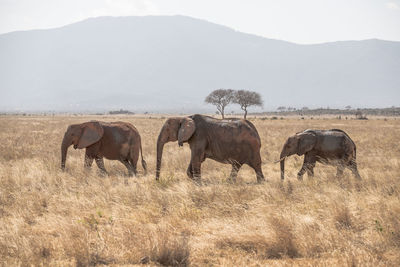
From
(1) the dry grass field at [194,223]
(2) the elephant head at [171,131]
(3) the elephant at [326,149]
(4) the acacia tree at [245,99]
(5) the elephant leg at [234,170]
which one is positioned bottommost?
(1) the dry grass field at [194,223]

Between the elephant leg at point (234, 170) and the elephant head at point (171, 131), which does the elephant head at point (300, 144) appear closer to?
the elephant leg at point (234, 170)

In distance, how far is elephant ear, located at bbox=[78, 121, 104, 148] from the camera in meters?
10.6

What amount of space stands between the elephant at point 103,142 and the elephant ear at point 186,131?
237 centimetres

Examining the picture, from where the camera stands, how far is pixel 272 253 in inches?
200

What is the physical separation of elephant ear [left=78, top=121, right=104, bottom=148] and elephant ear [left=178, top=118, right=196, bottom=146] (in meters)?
2.77

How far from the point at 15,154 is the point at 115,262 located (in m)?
12.8

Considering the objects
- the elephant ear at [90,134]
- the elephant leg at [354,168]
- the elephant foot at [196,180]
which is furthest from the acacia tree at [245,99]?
the elephant foot at [196,180]

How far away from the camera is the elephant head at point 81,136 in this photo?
1064cm

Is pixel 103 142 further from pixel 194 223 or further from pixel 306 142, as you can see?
pixel 306 142

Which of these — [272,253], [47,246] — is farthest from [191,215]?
[47,246]

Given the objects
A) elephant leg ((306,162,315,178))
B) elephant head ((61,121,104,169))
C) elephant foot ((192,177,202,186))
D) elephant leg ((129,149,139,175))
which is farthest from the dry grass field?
elephant leg ((129,149,139,175))

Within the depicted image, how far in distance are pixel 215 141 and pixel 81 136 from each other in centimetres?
412

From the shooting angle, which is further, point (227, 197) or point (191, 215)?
point (227, 197)

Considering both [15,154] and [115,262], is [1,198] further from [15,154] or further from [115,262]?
[15,154]
